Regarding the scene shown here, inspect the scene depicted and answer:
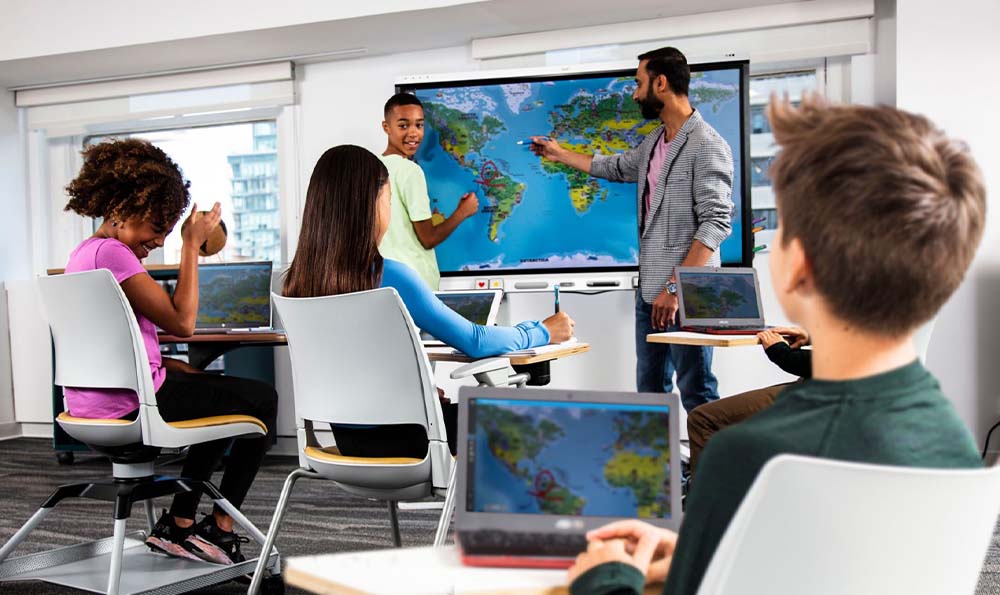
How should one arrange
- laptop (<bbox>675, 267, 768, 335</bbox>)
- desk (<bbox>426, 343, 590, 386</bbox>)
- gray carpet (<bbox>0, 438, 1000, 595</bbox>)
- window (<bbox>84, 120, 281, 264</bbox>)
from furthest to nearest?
1. window (<bbox>84, 120, 281, 264</bbox>)
2. laptop (<bbox>675, 267, 768, 335</bbox>)
3. gray carpet (<bbox>0, 438, 1000, 595</bbox>)
4. desk (<bbox>426, 343, 590, 386</bbox>)

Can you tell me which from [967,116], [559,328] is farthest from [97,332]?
[967,116]

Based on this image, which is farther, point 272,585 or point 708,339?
point 708,339

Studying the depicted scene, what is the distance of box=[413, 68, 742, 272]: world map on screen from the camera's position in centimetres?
428

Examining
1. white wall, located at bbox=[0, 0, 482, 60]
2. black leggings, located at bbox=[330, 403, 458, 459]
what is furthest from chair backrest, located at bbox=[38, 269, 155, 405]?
white wall, located at bbox=[0, 0, 482, 60]

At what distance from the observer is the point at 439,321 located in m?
2.21

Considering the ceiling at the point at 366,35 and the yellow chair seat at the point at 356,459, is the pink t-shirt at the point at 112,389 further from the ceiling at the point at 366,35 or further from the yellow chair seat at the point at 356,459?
the ceiling at the point at 366,35

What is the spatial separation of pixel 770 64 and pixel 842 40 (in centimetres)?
36

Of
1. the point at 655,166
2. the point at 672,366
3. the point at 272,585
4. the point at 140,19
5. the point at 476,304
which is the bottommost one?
the point at 272,585

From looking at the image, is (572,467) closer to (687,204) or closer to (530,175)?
(687,204)

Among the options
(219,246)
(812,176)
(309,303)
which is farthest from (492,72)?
(812,176)

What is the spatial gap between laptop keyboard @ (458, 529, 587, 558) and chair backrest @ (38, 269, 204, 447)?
1601 mm

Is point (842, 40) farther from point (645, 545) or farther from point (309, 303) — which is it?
point (645, 545)

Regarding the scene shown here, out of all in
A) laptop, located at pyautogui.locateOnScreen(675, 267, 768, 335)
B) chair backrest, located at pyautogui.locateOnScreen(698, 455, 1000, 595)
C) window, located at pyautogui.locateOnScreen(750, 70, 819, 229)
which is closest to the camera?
chair backrest, located at pyautogui.locateOnScreen(698, 455, 1000, 595)

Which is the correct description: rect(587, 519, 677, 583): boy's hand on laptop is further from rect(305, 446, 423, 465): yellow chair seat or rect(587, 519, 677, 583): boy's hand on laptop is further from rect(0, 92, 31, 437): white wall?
rect(0, 92, 31, 437): white wall
